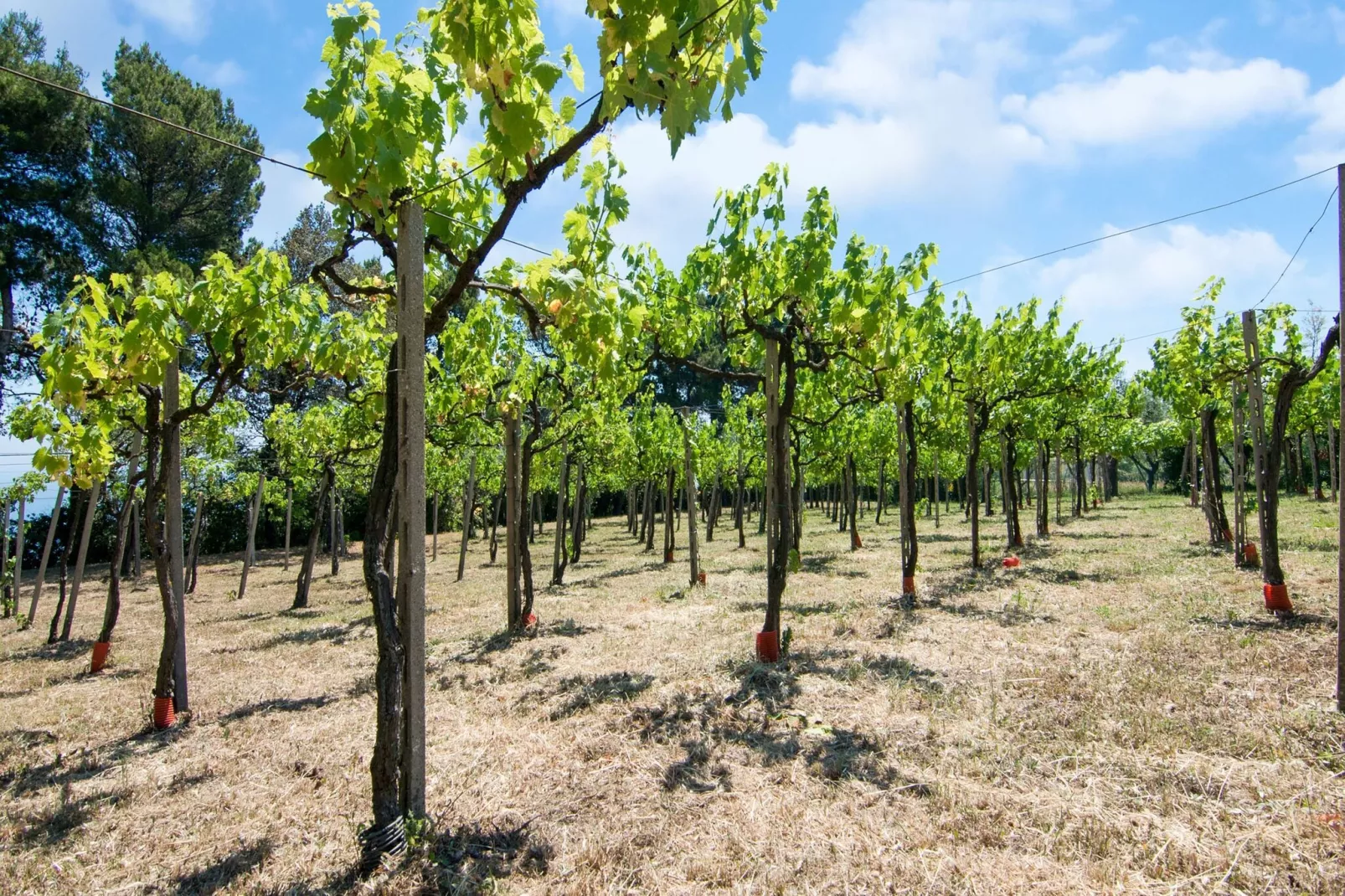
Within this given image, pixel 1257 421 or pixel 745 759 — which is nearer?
pixel 745 759

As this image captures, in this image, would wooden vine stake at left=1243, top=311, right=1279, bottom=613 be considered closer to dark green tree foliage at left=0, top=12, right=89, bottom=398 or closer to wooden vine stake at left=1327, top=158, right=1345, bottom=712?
wooden vine stake at left=1327, top=158, right=1345, bottom=712

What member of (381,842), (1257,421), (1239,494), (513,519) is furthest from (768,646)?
(1239,494)

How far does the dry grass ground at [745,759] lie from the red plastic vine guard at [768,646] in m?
0.17

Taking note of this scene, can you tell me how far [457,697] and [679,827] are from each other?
112 inches

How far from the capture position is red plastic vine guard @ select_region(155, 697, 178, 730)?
5.05 metres

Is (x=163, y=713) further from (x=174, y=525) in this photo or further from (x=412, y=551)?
(x=412, y=551)

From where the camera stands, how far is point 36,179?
1845cm

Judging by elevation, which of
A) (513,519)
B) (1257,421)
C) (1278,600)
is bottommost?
(1278,600)

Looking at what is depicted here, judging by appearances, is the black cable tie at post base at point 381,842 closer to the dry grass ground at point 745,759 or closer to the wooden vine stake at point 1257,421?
the dry grass ground at point 745,759

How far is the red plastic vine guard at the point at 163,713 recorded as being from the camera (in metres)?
5.05

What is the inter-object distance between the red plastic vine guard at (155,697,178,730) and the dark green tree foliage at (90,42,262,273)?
57.7 feet

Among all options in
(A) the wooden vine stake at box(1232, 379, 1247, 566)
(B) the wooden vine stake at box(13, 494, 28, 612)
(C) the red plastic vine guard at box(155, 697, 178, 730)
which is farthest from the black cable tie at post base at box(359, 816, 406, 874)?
(B) the wooden vine stake at box(13, 494, 28, 612)

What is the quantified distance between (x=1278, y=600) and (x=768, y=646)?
15.9 ft

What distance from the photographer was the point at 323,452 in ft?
40.8
